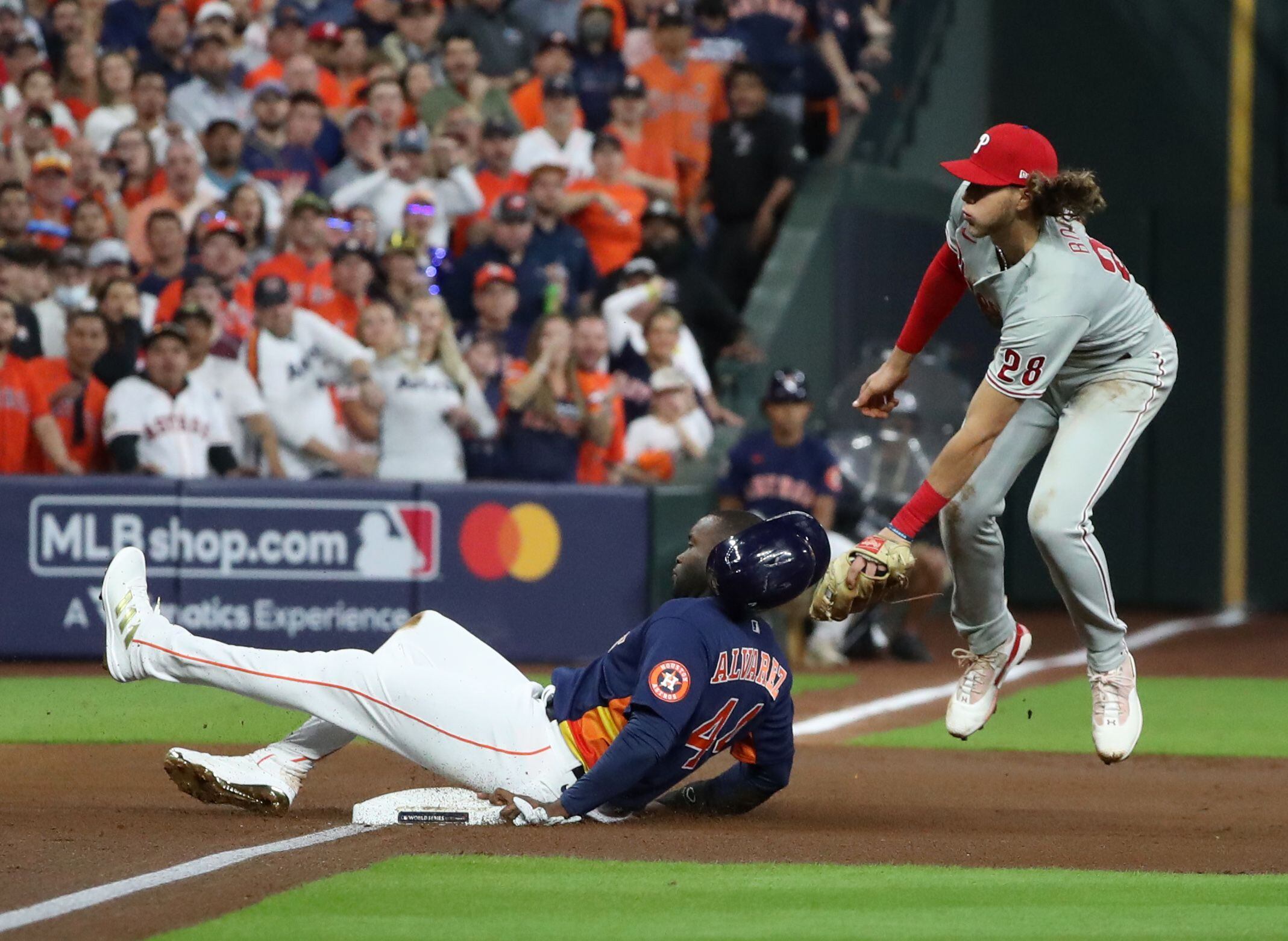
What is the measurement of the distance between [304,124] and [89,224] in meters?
1.75

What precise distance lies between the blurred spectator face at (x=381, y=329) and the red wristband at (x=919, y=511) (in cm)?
660

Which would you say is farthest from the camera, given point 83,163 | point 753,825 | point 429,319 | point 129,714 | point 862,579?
point 83,163

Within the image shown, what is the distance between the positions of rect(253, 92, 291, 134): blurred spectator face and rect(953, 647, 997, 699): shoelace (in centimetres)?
837

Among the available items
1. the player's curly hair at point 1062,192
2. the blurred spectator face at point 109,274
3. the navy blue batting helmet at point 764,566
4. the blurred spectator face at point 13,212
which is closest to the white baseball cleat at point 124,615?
the navy blue batting helmet at point 764,566

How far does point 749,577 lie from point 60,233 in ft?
28.3

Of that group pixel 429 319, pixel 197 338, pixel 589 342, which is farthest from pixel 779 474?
pixel 197 338

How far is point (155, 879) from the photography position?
17.0ft

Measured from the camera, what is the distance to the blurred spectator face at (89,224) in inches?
515

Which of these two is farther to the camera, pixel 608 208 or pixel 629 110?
pixel 629 110

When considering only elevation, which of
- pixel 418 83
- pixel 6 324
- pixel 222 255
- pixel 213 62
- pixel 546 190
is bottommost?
pixel 6 324

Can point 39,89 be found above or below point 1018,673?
above

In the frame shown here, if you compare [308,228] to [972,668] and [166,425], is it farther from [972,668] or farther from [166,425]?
[972,668]

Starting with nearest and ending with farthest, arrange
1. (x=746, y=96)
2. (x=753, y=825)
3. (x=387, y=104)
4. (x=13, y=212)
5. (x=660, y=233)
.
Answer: (x=753, y=825), (x=13, y=212), (x=660, y=233), (x=387, y=104), (x=746, y=96)

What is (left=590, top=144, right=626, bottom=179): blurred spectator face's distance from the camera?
535 inches
